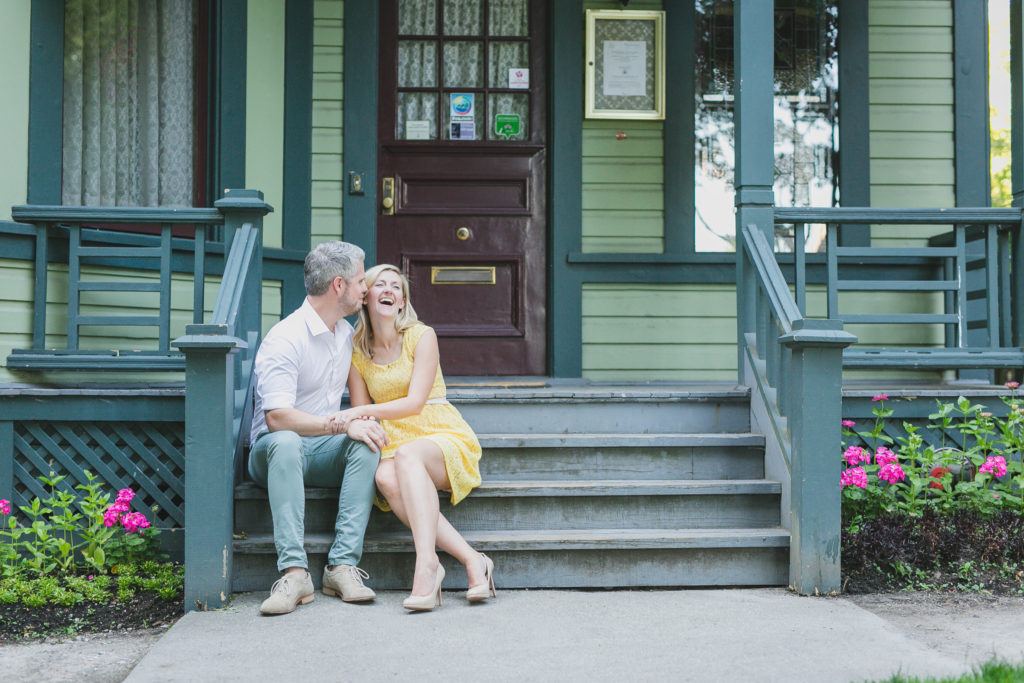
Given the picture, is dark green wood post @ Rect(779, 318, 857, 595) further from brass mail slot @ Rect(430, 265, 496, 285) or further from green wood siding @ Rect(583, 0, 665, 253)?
brass mail slot @ Rect(430, 265, 496, 285)

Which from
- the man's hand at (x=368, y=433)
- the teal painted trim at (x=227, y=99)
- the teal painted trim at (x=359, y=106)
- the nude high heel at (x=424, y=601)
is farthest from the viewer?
the teal painted trim at (x=359, y=106)

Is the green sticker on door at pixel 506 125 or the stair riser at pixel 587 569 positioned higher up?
the green sticker on door at pixel 506 125

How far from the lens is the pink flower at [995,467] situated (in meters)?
3.89

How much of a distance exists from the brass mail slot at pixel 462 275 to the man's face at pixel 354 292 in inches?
73.0

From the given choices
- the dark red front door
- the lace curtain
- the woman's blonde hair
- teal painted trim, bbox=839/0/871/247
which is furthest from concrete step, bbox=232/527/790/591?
teal painted trim, bbox=839/0/871/247

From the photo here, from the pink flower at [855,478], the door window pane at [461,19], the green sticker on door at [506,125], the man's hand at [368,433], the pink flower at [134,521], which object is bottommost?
the pink flower at [134,521]

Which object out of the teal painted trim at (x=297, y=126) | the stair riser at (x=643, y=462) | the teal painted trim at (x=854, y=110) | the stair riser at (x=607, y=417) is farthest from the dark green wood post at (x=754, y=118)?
the teal painted trim at (x=297, y=126)

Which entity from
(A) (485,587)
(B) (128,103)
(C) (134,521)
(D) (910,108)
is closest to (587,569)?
(A) (485,587)

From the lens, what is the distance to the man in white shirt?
10.8 ft

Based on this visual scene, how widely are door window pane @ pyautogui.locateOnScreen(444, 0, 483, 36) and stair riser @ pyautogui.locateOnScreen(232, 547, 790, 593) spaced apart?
10.7 feet

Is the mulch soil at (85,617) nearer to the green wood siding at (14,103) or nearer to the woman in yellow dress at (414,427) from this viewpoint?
the woman in yellow dress at (414,427)

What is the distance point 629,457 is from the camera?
4039 mm

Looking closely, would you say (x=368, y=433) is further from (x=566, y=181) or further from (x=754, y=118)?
(x=566, y=181)

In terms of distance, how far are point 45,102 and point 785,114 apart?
399cm
